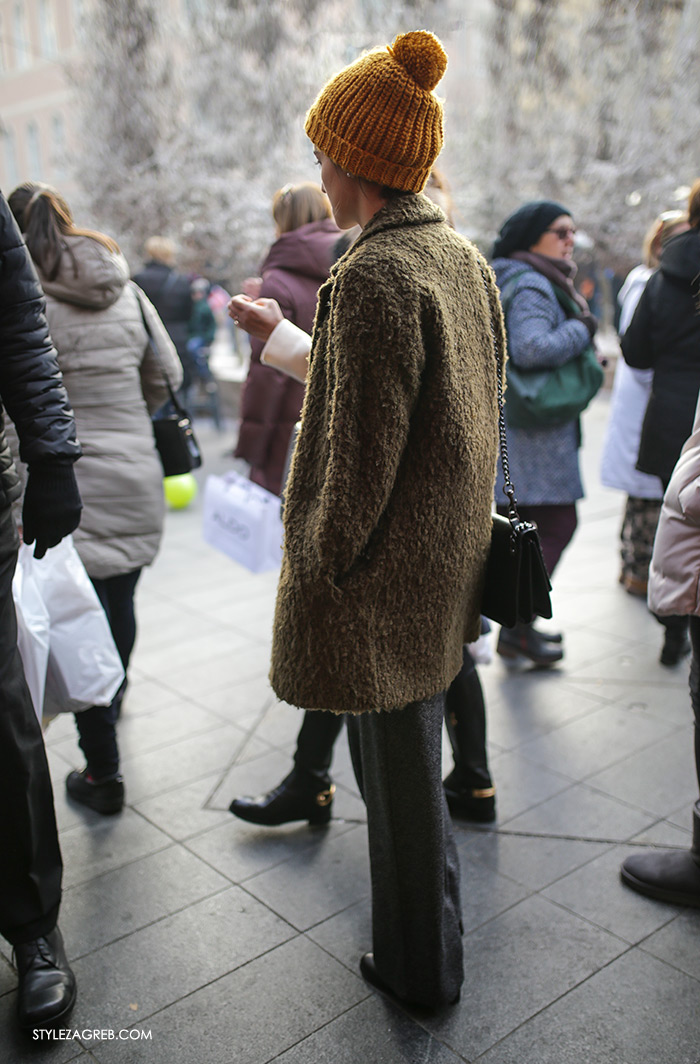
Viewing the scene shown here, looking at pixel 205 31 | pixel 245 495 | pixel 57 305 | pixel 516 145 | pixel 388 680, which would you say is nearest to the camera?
pixel 388 680

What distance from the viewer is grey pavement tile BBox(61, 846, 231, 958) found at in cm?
256

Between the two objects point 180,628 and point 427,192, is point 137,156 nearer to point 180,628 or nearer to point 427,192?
point 180,628

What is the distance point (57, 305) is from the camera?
308cm

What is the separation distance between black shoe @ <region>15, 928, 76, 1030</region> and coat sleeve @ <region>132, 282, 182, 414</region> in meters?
1.85

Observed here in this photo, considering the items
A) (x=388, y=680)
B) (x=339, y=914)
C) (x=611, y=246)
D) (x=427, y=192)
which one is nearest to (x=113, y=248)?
(x=427, y=192)

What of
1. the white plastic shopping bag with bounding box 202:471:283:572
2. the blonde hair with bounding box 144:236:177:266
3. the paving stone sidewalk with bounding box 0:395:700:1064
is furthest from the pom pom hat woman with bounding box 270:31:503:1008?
the blonde hair with bounding box 144:236:177:266

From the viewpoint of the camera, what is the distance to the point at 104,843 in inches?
118

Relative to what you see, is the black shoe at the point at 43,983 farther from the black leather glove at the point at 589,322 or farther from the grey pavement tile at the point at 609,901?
the black leather glove at the point at 589,322

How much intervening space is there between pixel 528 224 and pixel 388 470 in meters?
2.45

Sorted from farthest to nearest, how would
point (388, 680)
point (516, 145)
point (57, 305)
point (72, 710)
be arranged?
point (516, 145) → point (57, 305) → point (72, 710) → point (388, 680)

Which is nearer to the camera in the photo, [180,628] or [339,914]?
[339,914]

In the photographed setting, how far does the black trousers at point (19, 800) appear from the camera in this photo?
2.19 m

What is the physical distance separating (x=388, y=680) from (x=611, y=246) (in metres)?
13.8

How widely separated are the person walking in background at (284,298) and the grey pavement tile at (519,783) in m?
1.38
